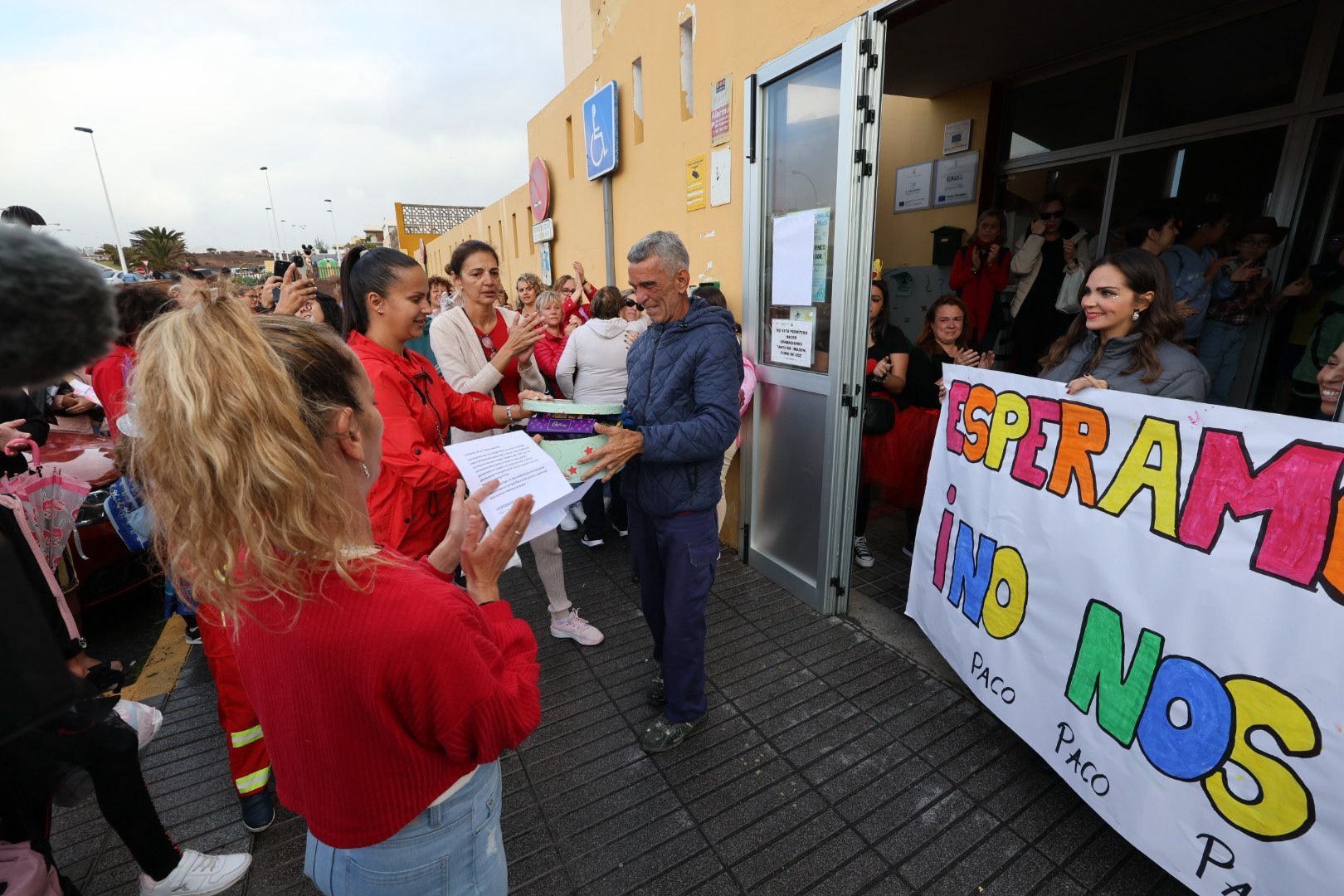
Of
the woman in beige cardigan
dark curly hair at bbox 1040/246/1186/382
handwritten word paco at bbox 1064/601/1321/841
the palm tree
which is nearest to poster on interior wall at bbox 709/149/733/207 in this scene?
the woman in beige cardigan

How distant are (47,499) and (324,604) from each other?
2.62m

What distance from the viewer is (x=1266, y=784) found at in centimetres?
165

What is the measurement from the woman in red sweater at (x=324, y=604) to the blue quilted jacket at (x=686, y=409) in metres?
1.25

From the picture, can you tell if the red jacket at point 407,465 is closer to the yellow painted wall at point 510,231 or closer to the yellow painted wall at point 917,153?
the yellow painted wall at point 917,153

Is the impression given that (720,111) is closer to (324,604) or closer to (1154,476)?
(1154,476)

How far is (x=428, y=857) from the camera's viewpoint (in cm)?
116

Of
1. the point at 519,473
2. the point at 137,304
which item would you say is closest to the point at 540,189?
the point at 137,304

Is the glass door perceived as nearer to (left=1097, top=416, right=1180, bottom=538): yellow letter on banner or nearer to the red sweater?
(left=1097, top=416, right=1180, bottom=538): yellow letter on banner

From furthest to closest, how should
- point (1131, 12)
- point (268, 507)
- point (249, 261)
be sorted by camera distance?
point (249, 261)
point (1131, 12)
point (268, 507)

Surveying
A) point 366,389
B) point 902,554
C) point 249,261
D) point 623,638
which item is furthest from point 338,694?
point 249,261

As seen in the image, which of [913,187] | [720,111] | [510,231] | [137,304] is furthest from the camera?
[510,231]

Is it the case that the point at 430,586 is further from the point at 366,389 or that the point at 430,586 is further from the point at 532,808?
the point at 532,808

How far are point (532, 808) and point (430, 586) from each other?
180 centimetres

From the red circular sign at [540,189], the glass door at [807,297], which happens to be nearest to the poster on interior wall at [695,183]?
the glass door at [807,297]
